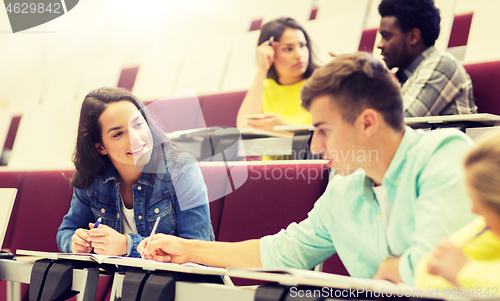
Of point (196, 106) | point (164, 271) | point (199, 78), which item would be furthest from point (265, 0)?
point (164, 271)

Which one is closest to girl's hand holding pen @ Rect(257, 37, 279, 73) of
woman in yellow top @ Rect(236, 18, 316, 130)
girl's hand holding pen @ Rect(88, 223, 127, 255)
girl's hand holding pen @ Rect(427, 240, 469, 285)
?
woman in yellow top @ Rect(236, 18, 316, 130)

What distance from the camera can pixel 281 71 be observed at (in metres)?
1.24

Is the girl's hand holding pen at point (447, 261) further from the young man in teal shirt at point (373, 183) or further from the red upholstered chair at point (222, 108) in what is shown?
the red upholstered chair at point (222, 108)

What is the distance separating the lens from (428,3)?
3.29 ft

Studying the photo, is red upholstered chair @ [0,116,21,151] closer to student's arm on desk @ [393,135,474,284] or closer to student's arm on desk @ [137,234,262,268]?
student's arm on desk @ [137,234,262,268]

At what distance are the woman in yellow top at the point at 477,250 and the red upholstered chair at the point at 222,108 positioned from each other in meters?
1.04

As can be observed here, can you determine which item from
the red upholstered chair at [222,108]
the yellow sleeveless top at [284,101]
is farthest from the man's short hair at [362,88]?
the red upholstered chair at [222,108]

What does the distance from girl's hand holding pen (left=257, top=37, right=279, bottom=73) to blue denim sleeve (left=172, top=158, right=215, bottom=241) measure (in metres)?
0.63

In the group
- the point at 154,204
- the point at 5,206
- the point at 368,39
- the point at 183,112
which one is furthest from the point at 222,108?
the point at 5,206

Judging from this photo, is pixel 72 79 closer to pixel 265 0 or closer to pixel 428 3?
pixel 265 0

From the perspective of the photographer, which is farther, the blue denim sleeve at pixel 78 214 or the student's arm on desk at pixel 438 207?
the blue denim sleeve at pixel 78 214

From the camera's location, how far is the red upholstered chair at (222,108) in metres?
1.32

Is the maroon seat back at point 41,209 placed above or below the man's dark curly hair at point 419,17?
below

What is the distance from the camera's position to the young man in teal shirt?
0.36 metres
